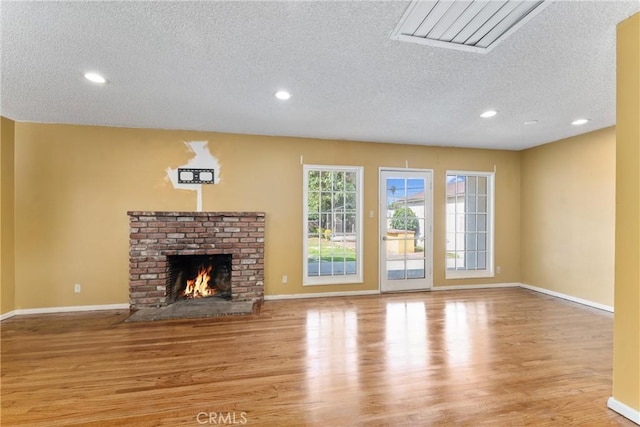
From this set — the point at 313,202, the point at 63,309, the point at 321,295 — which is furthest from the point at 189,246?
the point at 321,295

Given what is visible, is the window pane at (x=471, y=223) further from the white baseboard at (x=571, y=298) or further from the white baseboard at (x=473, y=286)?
the white baseboard at (x=571, y=298)

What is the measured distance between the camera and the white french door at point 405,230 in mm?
4848

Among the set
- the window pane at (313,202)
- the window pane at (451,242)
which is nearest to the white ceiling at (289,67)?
the window pane at (313,202)

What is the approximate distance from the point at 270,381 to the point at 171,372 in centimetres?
84

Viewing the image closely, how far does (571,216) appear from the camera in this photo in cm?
444

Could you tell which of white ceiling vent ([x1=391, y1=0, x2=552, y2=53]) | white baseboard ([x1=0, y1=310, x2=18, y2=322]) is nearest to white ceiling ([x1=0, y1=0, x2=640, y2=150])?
white ceiling vent ([x1=391, y1=0, x2=552, y2=53])

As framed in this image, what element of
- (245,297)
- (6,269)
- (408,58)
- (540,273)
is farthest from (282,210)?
(540,273)

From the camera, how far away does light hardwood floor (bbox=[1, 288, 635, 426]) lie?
6.11 ft

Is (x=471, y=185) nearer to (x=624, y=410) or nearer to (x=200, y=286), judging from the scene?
(x=624, y=410)

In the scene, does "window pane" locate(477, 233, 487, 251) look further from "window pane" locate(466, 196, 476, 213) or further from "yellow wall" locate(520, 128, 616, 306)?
"yellow wall" locate(520, 128, 616, 306)

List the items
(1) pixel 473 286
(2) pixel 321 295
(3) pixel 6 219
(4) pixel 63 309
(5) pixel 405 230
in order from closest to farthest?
(3) pixel 6 219
(4) pixel 63 309
(2) pixel 321 295
(5) pixel 405 230
(1) pixel 473 286

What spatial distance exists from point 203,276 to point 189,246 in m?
0.66

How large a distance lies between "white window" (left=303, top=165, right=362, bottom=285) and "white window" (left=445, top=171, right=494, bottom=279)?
67.7 inches

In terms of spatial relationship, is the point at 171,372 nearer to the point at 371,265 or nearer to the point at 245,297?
the point at 245,297
